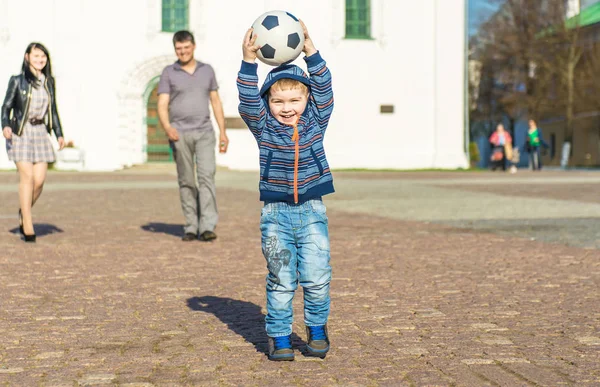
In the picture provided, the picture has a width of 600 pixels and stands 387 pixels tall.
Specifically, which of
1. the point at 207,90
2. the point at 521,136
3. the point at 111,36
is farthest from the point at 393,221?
the point at 521,136

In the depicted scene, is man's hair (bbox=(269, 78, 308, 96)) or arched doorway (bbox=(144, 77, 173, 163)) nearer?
man's hair (bbox=(269, 78, 308, 96))

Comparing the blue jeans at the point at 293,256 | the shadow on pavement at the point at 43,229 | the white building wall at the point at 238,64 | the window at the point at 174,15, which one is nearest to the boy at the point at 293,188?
the blue jeans at the point at 293,256

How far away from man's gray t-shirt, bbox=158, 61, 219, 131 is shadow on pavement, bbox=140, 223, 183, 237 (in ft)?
4.63

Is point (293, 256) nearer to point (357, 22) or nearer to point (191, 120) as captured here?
point (191, 120)

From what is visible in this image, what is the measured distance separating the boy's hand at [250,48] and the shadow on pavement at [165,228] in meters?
5.96

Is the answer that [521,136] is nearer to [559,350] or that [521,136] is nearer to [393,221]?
[393,221]

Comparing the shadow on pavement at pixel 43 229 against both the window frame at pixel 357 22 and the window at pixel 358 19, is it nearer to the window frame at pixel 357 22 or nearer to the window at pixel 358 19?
the window frame at pixel 357 22

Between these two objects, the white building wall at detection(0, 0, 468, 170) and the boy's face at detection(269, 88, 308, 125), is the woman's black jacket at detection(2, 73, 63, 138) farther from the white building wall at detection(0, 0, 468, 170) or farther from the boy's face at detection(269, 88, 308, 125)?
the white building wall at detection(0, 0, 468, 170)

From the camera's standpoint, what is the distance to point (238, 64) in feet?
116

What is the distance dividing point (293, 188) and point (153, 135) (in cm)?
3136

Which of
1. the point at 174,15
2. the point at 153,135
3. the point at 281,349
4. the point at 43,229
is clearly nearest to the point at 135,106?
the point at 153,135

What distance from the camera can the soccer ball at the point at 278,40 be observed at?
4.31 m

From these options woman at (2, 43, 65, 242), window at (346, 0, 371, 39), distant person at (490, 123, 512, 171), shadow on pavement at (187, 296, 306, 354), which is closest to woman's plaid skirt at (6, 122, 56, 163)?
woman at (2, 43, 65, 242)

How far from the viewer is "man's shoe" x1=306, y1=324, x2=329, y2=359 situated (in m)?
4.24
